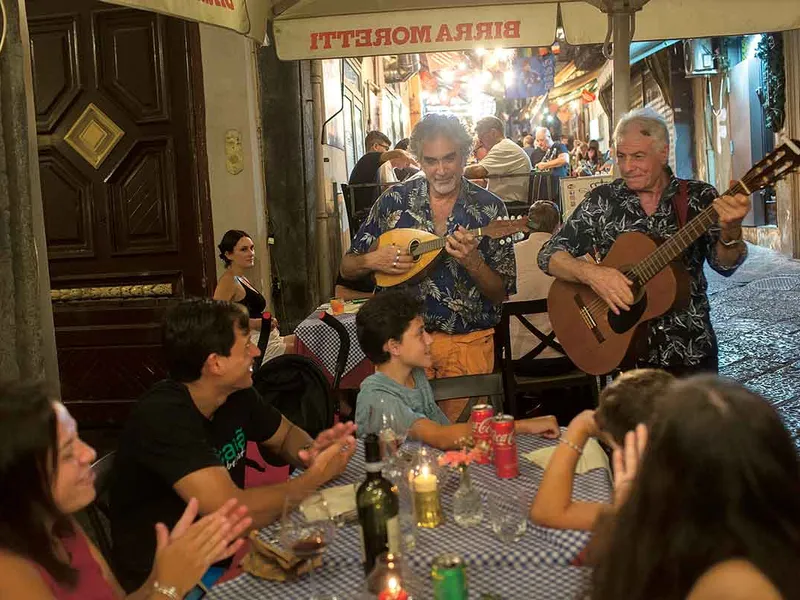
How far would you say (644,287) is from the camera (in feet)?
11.8

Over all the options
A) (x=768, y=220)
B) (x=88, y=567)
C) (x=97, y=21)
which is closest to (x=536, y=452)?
(x=88, y=567)

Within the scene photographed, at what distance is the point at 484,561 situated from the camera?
1.95 meters

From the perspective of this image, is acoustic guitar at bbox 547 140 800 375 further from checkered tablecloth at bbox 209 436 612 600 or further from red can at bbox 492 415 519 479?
Answer: checkered tablecloth at bbox 209 436 612 600

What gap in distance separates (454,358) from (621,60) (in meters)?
2.16

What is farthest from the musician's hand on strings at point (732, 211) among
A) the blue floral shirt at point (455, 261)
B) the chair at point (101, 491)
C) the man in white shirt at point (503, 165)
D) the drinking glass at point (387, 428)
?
the man in white shirt at point (503, 165)

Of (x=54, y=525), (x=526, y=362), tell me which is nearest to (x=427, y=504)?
(x=54, y=525)

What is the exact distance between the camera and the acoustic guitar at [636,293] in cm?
339

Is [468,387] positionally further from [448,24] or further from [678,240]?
[448,24]

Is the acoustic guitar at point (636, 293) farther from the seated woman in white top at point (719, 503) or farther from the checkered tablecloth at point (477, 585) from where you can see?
the seated woman in white top at point (719, 503)

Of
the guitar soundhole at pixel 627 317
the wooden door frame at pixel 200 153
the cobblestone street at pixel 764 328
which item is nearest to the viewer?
the guitar soundhole at pixel 627 317

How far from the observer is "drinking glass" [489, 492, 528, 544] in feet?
6.72

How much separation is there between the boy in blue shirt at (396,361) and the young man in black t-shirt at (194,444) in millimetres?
357

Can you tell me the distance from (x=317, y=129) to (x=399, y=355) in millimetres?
6350

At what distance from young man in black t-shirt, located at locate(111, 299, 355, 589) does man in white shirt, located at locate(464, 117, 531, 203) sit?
636cm
